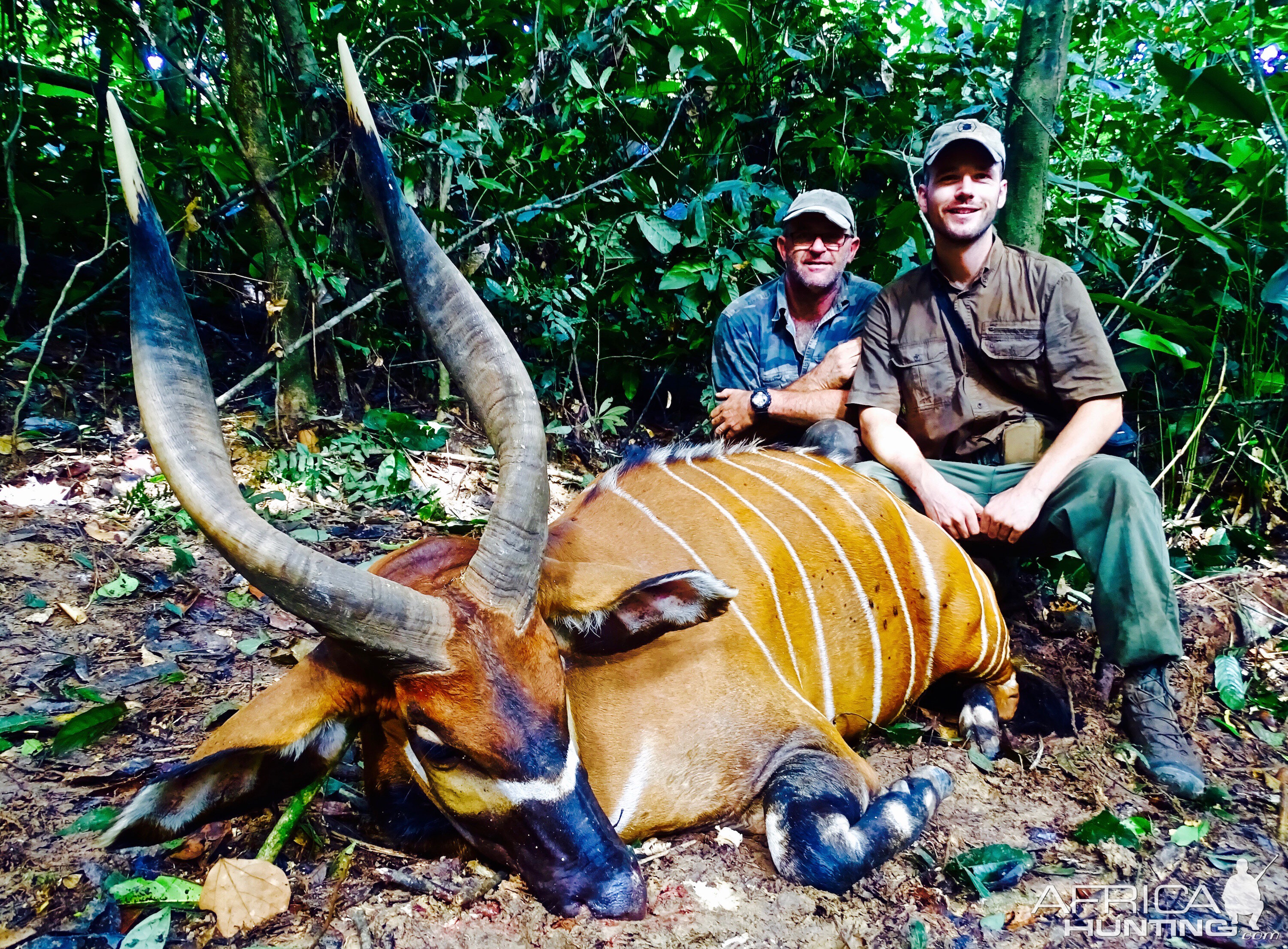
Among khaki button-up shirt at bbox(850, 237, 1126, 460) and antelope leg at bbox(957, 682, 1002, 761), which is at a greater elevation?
khaki button-up shirt at bbox(850, 237, 1126, 460)

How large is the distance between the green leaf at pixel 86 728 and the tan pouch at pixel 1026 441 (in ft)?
10.8

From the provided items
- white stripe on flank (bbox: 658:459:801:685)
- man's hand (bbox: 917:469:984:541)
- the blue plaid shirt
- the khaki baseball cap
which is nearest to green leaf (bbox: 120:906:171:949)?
white stripe on flank (bbox: 658:459:801:685)

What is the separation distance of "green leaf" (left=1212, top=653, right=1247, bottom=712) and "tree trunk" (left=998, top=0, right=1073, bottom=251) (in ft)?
6.16

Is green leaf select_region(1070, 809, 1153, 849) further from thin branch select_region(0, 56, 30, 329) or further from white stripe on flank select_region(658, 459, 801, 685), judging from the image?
thin branch select_region(0, 56, 30, 329)

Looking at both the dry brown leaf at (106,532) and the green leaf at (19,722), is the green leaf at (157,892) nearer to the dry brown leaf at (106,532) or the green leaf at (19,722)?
the green leaf at (19,722)

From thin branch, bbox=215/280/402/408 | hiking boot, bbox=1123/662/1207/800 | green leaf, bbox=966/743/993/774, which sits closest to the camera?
hiking boot, bbox=1123/662/1207/800

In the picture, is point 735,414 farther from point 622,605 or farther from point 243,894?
point 243,894

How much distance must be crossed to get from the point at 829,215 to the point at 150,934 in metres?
3.83

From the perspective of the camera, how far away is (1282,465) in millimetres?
4086

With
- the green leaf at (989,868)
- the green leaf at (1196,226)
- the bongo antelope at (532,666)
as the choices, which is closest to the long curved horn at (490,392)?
the bongo antelope at (532,666)

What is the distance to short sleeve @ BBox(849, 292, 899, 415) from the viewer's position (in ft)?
11.8

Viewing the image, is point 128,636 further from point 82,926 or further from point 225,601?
point 82,926

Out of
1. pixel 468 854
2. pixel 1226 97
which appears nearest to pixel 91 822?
pixel 468 854

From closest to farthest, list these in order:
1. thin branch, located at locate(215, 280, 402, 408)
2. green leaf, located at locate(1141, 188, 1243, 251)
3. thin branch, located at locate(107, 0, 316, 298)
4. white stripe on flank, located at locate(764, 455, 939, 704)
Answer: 1. white stripe on flank, located at locate(764, 455, 939, 704)
2. thin branch, located at locate(107, 0, 316, 298)
3. green leaf, located at locate(1141, 188, 1243, 251)
4. thin branch, located at locate(215, 280, 402, 408)
